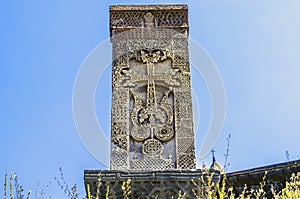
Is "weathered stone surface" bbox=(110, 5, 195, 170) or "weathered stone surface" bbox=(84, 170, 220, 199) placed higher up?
"weathered stone surface" bbox=(110, 5, 195, 170)

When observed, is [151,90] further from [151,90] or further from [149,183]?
[149,183]

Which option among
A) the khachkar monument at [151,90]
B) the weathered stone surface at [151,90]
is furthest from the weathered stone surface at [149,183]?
the weathered stone surface at [151,90]

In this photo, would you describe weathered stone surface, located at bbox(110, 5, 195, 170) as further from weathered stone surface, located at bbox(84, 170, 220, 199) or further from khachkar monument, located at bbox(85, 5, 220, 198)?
weathered stone surface, located at bbox(84, 170, 220, 199)

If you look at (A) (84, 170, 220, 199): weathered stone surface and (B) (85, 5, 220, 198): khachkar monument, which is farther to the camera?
(B) (85, 5, 220, 198): khachkar monument

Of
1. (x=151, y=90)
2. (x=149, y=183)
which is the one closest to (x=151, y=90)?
(x=151, y=90)

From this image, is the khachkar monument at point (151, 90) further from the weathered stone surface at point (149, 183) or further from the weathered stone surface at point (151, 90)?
the weathered stone surface at point (149, 183)

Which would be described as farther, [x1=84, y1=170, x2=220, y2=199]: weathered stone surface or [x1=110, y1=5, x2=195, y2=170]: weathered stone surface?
[x1=110, y1=5, x2=195, y2=170]: weathered stone surface

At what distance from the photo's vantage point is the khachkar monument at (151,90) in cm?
640

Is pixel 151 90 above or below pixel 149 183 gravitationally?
above

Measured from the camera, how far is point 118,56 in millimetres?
7211

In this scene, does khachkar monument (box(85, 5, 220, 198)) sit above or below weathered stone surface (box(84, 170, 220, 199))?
above

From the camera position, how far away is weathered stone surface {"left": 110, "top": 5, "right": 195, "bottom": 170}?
6.40m

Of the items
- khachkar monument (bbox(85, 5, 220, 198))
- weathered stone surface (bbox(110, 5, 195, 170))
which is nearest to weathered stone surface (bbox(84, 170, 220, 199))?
khachkar monument (bbox(85, 5, 220, 198))

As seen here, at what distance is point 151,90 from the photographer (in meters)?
6.83
